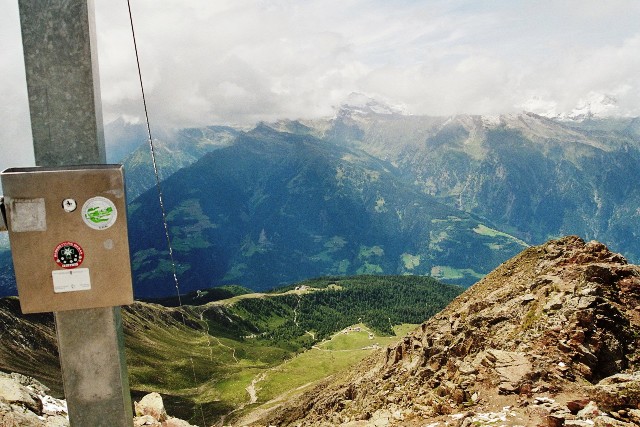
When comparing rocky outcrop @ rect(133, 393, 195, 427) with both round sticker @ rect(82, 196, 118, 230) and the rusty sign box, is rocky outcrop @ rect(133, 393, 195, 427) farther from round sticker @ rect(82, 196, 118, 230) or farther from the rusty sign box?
round sticker @ rect(82, 196, 118, 230)

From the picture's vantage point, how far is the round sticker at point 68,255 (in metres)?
4.37

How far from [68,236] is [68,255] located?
195 millimetres

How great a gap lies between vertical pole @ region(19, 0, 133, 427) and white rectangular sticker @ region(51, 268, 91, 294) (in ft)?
0.98

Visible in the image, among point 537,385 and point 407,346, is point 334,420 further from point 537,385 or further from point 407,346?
point 537,385

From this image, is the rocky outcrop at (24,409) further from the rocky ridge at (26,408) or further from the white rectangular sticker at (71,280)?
the white rectangular sticker at (71,280)

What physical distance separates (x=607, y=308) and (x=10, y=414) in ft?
78.4

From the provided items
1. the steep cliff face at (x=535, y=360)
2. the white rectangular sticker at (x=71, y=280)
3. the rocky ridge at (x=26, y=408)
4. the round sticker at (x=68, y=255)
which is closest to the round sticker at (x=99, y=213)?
the round sticker at (x=68, y=255)

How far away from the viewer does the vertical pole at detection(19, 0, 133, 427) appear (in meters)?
4.39

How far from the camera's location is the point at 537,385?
625 inches

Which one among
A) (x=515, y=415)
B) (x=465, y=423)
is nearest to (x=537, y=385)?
(x=515, y=415)

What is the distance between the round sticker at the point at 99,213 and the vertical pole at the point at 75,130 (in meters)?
0.58

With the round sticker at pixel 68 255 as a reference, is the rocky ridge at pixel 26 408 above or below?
below

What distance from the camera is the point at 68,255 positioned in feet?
14.4

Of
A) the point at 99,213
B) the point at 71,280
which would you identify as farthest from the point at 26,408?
the point at 99,213
